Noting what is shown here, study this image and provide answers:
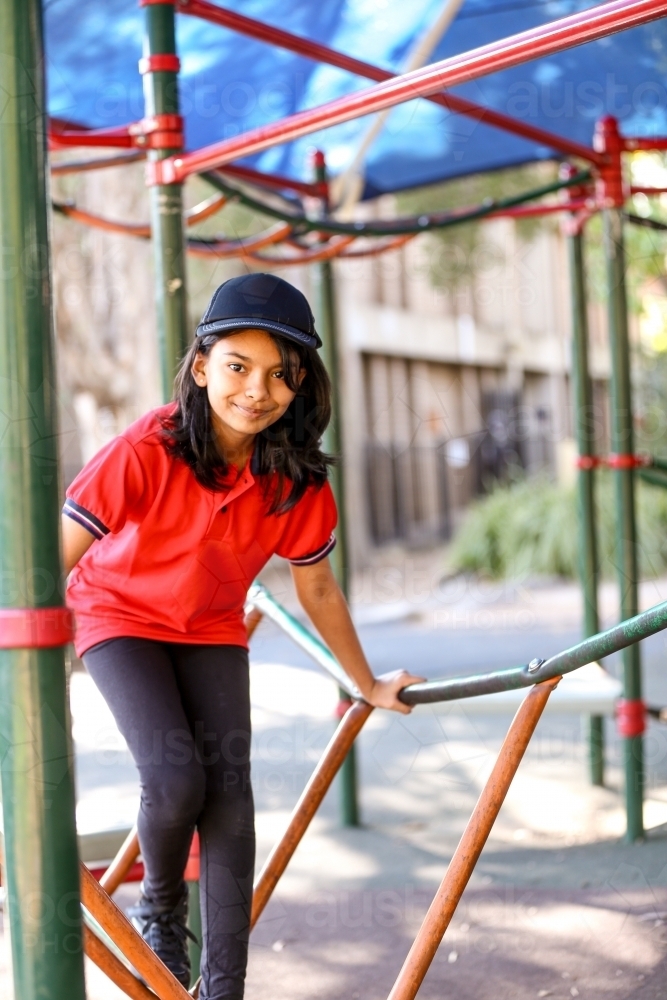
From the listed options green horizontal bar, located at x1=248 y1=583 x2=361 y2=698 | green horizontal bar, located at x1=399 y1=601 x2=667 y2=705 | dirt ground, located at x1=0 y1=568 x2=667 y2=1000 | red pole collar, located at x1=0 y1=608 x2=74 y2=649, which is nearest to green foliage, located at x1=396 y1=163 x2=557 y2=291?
dirt ground, located at x1=0 y1=568 x2=667 y2=1000

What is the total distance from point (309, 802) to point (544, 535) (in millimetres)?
8496

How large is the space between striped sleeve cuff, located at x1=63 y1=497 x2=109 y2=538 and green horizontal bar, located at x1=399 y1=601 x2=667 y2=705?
0.65m

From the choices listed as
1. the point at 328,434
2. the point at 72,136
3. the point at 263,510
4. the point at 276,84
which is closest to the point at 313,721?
the point at 328,434

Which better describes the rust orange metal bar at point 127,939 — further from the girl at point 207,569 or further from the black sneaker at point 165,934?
the black sneaker at point 165,934

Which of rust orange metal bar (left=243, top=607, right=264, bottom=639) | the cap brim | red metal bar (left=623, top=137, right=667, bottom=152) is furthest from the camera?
red metal bar (left=623, top=137, right=667, bottom=152)

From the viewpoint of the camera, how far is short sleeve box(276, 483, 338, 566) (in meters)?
2.25

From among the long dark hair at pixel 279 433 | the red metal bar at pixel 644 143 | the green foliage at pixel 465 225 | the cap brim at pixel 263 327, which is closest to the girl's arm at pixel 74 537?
the long dark hair at pixel 279 433

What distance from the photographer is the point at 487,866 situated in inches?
137

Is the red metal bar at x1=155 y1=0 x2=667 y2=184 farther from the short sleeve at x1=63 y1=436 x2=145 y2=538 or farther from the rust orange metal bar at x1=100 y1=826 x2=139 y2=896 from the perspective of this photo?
the rust orange metal bar at x1=100 y1=826 x2=139 y2=896

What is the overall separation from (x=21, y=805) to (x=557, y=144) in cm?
310

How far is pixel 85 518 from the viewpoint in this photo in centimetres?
193

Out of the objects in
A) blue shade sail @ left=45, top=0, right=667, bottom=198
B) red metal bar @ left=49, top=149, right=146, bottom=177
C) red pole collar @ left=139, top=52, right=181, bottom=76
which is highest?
blue shade sail @ left=45, top=0, right=667, bottom=198

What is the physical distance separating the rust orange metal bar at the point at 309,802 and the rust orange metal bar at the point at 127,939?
2.23ft

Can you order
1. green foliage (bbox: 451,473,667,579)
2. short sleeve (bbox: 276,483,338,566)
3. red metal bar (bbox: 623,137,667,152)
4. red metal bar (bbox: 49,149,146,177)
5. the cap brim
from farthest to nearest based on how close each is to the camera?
green foliage (bbox: 451,473,667,579) → red metal bar (bbox: 623,137,667,152) → red metal bar (bbox: 49,149,146,177) → short sleeve (bbox: 276,483,338,566) → the cap brim
